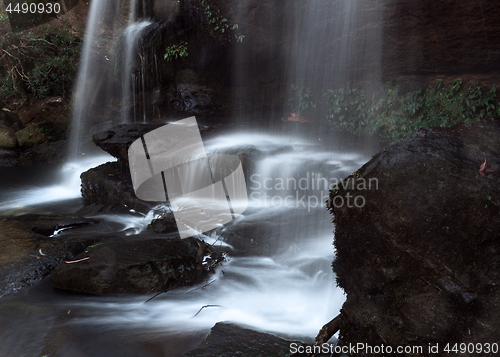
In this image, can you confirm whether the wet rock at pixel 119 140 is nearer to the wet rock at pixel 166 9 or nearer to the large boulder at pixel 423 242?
the wet rock at pixel 166 9

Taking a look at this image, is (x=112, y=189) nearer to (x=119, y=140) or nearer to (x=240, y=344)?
(x=119, y=140)

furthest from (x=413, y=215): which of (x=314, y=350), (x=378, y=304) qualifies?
(x=314, y=350)

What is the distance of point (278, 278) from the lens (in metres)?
4.02

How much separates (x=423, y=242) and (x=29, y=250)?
14.7 feet

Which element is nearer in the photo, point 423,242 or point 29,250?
point 423,242

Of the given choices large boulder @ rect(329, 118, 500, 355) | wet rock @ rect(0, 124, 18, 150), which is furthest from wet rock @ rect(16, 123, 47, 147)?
large boulder @ rect(329, 118, 500, 355)

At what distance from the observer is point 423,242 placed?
2.06 metres

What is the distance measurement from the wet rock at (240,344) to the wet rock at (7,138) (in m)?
12.8

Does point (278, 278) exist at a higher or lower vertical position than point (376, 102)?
lower

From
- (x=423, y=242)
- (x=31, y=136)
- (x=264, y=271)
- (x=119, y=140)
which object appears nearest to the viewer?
(x=423, y=242)

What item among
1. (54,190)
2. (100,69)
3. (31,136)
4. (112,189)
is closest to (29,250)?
(112,189)

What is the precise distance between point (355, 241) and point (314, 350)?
89 centimetres

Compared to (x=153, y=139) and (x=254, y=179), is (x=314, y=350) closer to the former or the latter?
(x=254, y=179)

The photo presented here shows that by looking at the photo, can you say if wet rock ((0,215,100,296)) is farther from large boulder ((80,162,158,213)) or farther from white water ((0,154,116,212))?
white water ((0,154,116,212))
